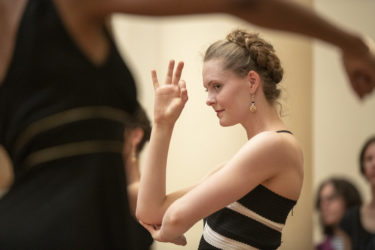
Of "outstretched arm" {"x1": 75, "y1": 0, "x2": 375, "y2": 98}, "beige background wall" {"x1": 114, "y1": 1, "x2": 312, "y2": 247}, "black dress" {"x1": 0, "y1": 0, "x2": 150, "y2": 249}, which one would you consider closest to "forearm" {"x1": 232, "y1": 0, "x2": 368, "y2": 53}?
"outstretched arm" {"x1": 75, "y1": 0, "x2": 375, "y2": 98}

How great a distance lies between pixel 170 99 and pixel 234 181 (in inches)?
12.3

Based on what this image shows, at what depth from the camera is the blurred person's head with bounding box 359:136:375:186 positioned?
3715 millimetres

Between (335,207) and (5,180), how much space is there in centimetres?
334

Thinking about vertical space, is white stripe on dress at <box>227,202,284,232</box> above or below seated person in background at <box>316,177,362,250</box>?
above

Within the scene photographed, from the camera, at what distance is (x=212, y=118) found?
10.9 feet

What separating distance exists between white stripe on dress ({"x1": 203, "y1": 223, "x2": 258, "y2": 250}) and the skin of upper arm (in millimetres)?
135

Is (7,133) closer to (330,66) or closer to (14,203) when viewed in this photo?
(14,203)

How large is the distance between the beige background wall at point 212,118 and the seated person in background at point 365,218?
63cm

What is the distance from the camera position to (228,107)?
6.56ft

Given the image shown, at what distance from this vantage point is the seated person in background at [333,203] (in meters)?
4.31

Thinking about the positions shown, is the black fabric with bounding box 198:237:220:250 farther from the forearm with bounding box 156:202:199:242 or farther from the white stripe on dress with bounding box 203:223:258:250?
the forearm with bounding box 156:202:199:242

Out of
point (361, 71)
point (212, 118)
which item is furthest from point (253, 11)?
point (212, 118)

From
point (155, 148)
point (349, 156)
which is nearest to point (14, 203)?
point (155, 148)

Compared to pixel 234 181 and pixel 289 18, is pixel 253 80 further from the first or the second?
pixel 289 18
